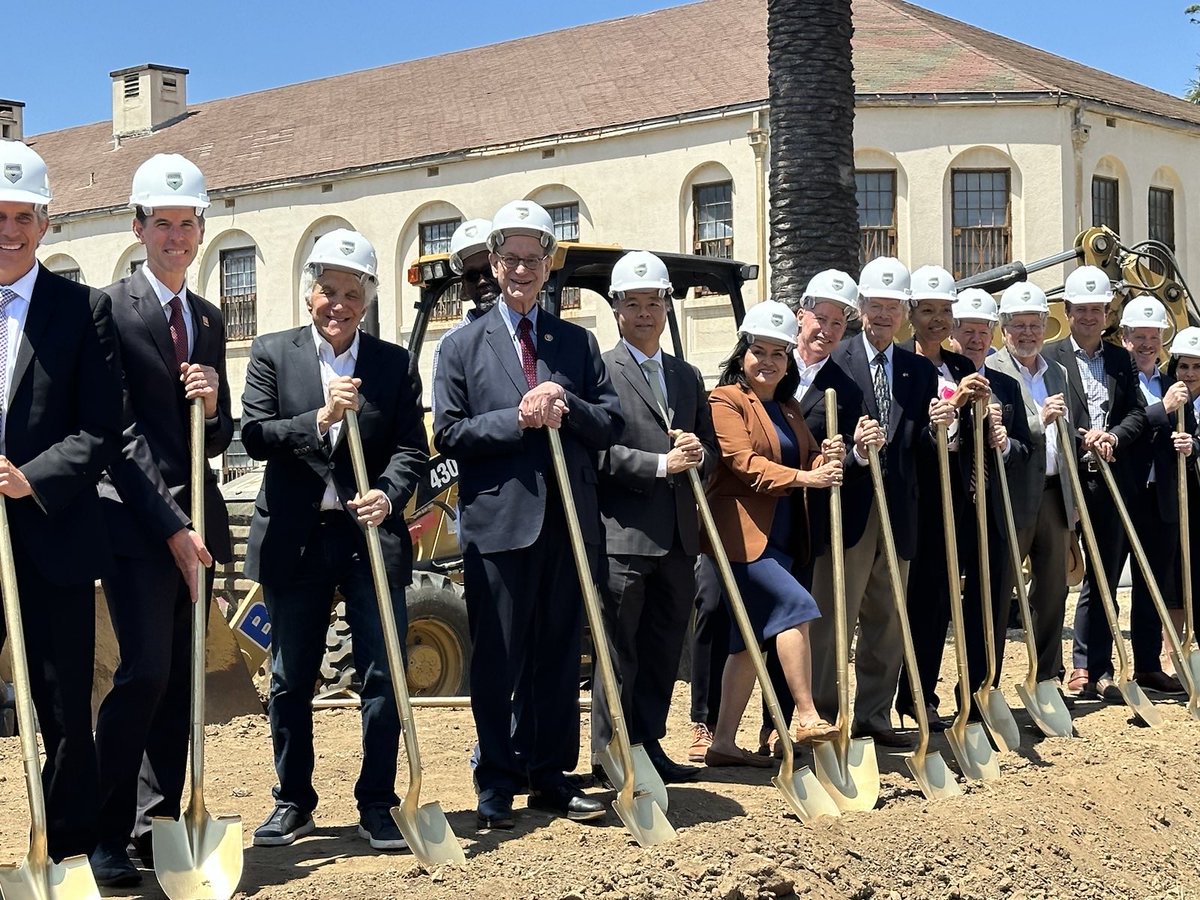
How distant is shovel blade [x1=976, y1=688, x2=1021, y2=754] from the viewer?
8336 mm

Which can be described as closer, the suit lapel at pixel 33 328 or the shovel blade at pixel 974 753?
the suit lapel at pixel 33 328

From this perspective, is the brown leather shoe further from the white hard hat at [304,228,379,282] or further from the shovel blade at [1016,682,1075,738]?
the white hard hat at [304,228,379,282]

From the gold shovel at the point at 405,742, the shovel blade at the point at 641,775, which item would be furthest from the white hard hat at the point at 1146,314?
the gold shovel at the point at 405,742

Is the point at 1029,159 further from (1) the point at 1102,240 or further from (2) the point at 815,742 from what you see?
(2) the point at 815,742

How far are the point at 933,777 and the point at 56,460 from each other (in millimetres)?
4008

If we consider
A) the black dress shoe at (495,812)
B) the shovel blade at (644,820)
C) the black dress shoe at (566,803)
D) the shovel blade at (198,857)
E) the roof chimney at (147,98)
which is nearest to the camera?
the shovel blade at (198,857)

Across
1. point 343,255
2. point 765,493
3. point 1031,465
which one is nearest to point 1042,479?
point 1031,465

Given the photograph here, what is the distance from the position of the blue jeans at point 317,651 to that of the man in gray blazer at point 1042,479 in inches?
166

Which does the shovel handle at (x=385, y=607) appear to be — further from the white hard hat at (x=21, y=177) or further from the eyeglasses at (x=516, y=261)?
the white hard hat at (x=21, y=177)

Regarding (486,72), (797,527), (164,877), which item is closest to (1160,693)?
(797,527)

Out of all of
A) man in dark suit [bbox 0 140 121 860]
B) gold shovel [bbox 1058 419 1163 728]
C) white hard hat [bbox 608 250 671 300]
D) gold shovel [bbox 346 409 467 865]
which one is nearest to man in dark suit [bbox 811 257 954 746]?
white hard hat [bbox 608 250 671 300]

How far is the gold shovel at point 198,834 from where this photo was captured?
539cm

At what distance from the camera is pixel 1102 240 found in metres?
14.1

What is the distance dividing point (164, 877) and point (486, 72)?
27846 millimetres
